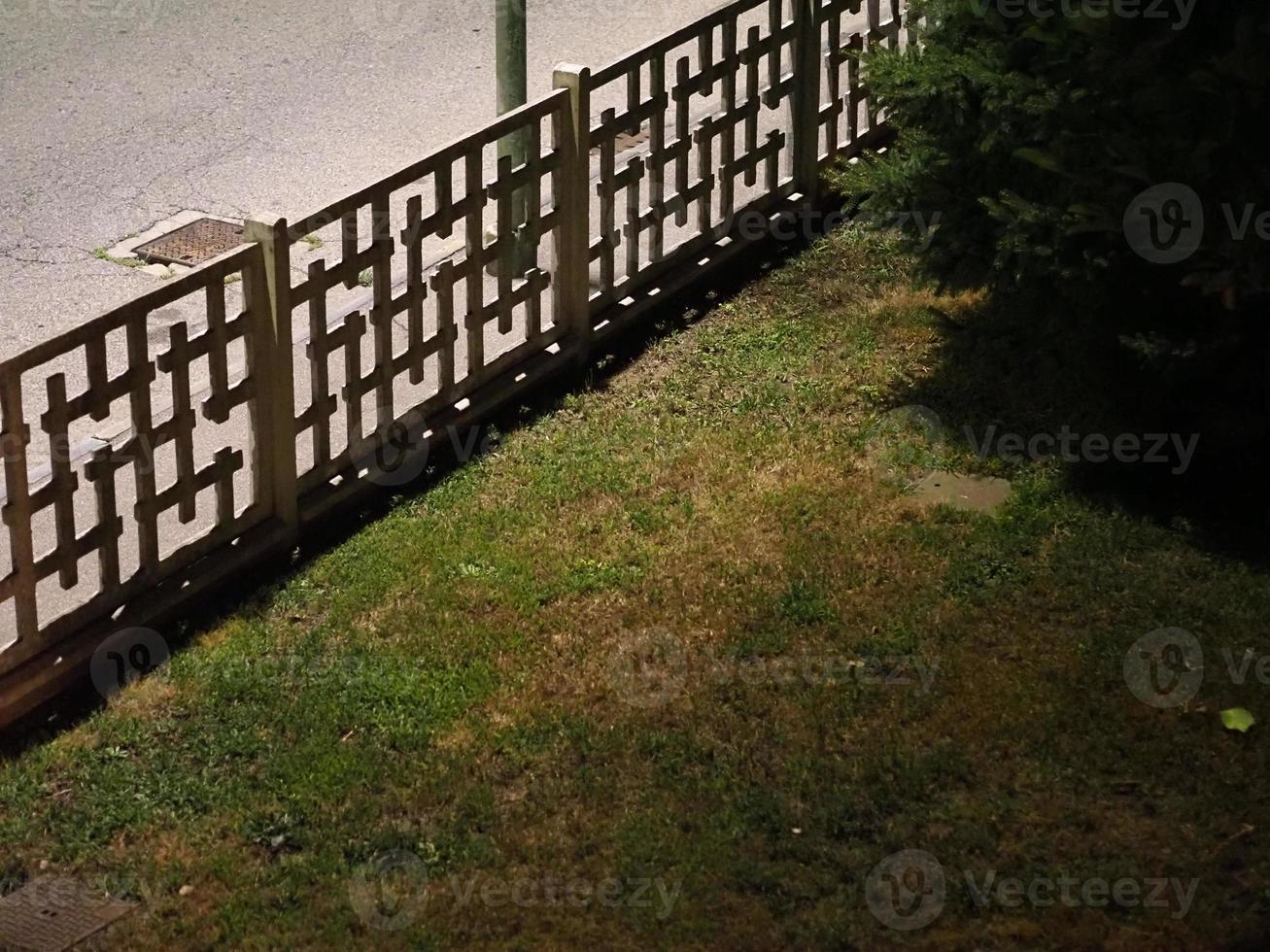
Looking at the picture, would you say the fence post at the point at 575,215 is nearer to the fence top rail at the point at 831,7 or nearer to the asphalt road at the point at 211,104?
the fence top rail at the point at 831,7

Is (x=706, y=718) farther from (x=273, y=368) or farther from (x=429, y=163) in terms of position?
(x=429, y=163)

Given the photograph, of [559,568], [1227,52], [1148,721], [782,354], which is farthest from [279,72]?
[1148,721]

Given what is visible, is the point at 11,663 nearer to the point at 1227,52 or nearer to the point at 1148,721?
the point at 1148,721

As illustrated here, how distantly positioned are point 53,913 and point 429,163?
136 inches

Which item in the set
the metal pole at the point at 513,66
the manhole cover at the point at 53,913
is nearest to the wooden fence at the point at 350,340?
→ the metal pole at the point at 513,66

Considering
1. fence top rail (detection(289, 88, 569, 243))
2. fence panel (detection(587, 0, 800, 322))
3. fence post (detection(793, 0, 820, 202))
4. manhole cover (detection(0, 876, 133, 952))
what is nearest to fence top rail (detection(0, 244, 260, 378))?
A: fence top rail (detection(289, 88, 569, 243))

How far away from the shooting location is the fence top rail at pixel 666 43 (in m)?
8.95

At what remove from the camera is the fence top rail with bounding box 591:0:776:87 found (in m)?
8.95

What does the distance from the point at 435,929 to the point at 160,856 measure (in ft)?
3.17

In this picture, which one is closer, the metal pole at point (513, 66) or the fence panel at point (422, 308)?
the fence panel at point (422, 308)

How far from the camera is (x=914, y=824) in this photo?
248 inches

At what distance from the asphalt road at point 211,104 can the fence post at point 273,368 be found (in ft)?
7.96

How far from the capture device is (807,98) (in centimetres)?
1065

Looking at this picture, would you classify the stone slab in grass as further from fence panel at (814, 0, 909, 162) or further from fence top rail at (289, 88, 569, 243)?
fence panel at (814, 0, 909, 162)
